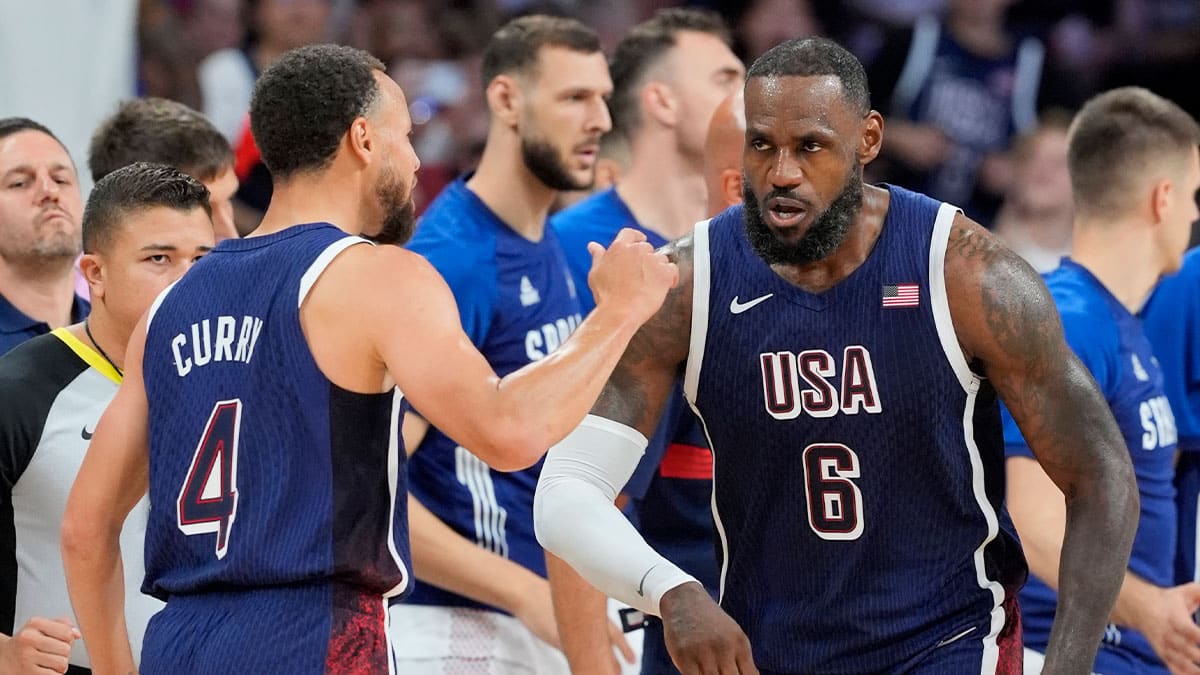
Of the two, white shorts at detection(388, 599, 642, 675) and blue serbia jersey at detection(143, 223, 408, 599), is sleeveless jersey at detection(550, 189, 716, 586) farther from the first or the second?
blue serbia jersey at detection(143, 223, 408, 599)

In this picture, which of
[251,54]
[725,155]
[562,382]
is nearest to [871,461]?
Result: [562,382]

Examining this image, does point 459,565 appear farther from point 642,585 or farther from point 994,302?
point 994,302

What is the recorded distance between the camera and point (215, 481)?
3371 millimetres

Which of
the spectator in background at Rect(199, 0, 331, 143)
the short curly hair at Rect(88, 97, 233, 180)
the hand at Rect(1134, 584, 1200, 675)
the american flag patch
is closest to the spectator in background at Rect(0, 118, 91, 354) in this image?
the short curly hair at Rect(88, 97, 233, 180)

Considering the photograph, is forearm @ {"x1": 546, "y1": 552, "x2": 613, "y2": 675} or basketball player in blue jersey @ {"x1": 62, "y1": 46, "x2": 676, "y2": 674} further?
forearm @ {"x1": 546, "y1": 552, "x2": 613, "y2": 675}

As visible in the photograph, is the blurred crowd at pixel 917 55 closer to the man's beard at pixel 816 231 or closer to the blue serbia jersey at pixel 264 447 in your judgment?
the man's beard at pixel 816 231

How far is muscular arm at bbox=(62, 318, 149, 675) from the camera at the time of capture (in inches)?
142

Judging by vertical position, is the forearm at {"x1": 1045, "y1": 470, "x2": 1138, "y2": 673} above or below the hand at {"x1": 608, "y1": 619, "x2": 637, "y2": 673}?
above

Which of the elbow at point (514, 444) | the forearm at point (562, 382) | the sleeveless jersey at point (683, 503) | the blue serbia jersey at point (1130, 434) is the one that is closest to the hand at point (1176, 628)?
the blue serbia jersey at point (1130, 434)

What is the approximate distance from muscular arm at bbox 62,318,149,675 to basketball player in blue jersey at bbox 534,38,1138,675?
2.87ft

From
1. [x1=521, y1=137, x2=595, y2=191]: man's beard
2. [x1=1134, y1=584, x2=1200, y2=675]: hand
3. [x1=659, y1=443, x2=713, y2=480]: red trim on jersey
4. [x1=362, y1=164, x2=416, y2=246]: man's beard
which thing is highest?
[x1=521, y1=137, x2=595, y2=191]: man's beard

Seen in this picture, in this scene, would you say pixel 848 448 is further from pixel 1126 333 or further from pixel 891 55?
pixel 891 55

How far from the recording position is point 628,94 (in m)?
6.96

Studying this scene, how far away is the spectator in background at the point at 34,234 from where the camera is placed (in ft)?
16.6
